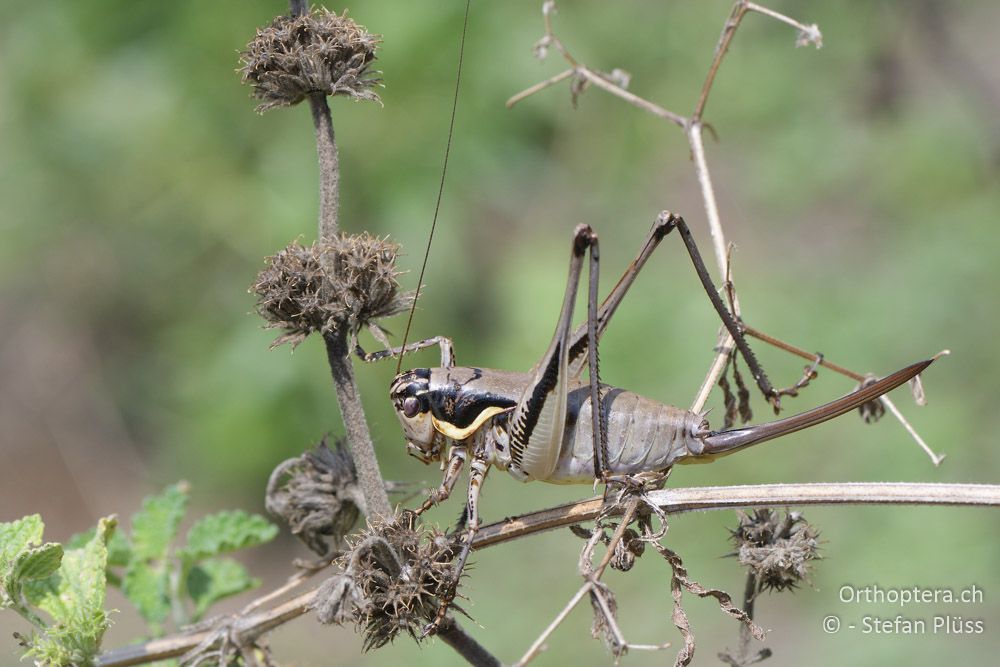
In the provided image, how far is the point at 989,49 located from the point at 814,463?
418cm

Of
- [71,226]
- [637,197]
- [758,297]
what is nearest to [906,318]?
[758,297]

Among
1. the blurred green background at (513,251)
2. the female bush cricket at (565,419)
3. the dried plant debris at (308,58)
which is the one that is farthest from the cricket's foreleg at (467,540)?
the blurred green background at (513,251)

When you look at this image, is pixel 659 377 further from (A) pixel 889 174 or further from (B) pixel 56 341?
(B) pixel 56 341

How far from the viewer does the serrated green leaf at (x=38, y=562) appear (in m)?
1.66

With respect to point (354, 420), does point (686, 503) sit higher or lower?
higher

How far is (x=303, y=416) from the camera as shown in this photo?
5000mm

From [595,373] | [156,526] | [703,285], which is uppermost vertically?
[703,285]

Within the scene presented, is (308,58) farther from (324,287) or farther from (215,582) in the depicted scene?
(215,582)

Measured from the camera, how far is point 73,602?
5.95 ft

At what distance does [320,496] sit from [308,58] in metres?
0.89

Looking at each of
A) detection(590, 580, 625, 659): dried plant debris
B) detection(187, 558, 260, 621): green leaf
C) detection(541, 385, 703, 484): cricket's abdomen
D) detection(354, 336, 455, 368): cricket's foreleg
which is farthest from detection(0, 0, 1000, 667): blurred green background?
detection(590, 580, 625, 659): dried plant debris

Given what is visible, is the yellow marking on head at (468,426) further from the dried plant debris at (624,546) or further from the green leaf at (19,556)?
the green leaf at (19,556)

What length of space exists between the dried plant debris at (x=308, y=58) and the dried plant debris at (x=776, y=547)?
1.10m

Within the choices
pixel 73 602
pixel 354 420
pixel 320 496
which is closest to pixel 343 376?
pixel 354 420
